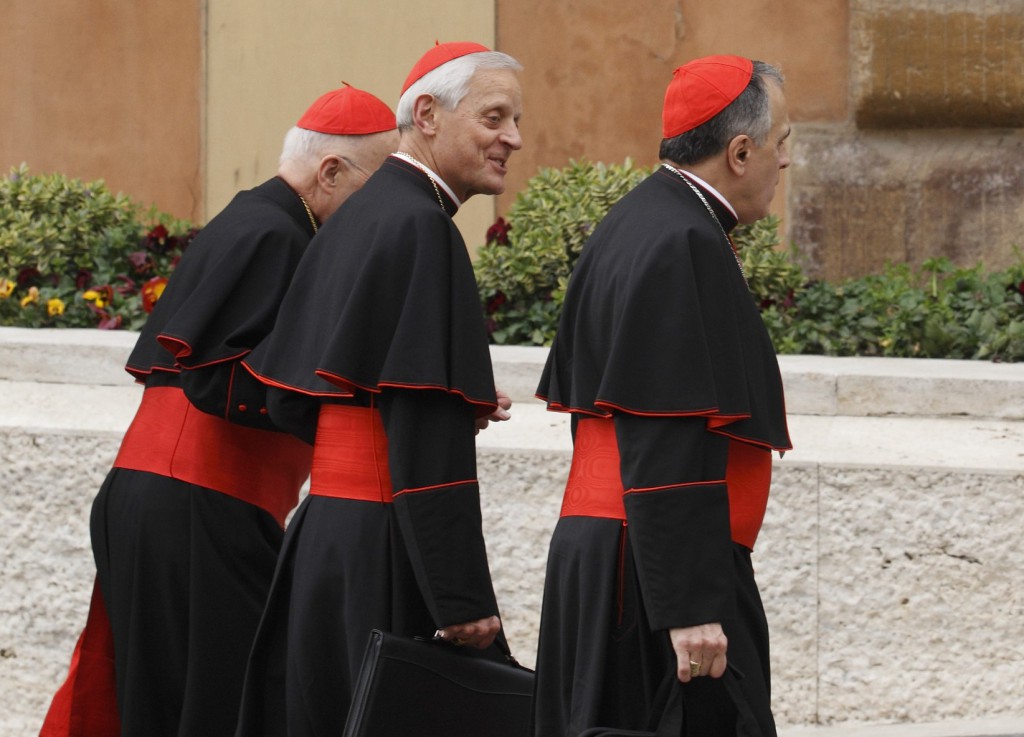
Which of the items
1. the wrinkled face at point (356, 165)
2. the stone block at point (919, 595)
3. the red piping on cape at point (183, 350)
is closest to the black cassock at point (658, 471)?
the red piping on cape at point (183, 350)

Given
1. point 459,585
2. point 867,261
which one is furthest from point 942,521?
point 867,261

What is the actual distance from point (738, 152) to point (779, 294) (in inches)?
119

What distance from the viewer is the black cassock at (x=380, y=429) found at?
3148mm

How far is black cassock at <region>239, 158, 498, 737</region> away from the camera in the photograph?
10.3ft

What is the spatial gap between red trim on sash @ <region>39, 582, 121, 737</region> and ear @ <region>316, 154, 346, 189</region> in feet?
3.80

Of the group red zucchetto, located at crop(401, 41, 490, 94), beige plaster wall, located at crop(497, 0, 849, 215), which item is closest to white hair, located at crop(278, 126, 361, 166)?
red zucchetto, located at crop(401, 41, 490, 94)

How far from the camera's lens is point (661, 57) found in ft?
24.0

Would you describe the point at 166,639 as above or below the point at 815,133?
below

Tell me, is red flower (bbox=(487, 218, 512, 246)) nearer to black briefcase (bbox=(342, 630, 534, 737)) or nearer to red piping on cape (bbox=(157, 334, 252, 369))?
red piping on cape (bbox=(157, 334, 252, 369))

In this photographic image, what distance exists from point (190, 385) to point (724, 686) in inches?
59.4

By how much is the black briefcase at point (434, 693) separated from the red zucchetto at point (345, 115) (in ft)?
4.40

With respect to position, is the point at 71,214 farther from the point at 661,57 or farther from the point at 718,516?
the point at 718,516

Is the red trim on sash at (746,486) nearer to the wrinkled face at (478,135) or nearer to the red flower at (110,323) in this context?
the wrinkled face at (478,135)

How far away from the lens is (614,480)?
2930 millimetres
